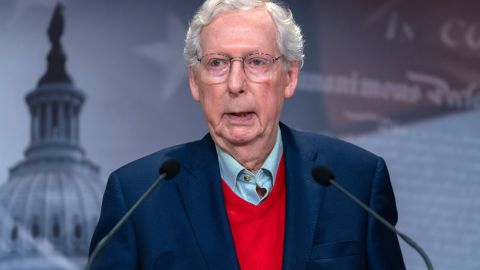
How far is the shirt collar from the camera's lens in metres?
2.14

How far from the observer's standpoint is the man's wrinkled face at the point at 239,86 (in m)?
2.05

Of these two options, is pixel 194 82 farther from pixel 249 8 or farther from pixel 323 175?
pixel 323 175

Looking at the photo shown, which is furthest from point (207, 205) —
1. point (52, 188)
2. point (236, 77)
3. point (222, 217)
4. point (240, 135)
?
point (52, 188)

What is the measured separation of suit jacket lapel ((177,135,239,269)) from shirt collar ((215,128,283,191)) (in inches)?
0.8

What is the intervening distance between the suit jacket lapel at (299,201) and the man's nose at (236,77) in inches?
8.8

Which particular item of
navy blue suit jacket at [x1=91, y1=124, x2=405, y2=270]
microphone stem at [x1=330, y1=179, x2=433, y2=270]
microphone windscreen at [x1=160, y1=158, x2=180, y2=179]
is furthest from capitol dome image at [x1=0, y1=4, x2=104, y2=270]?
microphone stem at [x1=330, y1=179, x2=433, y2=270]

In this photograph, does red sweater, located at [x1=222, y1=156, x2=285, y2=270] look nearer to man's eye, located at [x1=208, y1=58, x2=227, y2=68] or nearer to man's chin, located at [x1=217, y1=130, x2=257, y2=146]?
man's chin, located at [x1=217, y1=130, x2=257, y2=146]

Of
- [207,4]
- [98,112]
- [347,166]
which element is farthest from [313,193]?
[98,112]

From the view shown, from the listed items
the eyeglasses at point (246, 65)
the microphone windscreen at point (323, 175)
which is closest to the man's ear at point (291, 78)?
the eyeglasses at point (246, 65)

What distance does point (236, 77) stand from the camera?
2049 millimetres

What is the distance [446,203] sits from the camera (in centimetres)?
440

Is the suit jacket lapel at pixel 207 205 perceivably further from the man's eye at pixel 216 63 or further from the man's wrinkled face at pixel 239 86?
the man's eye at pixel 216 63

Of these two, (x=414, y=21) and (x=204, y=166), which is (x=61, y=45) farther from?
(x=204, y=166)

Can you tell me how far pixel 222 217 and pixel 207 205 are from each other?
5cm
